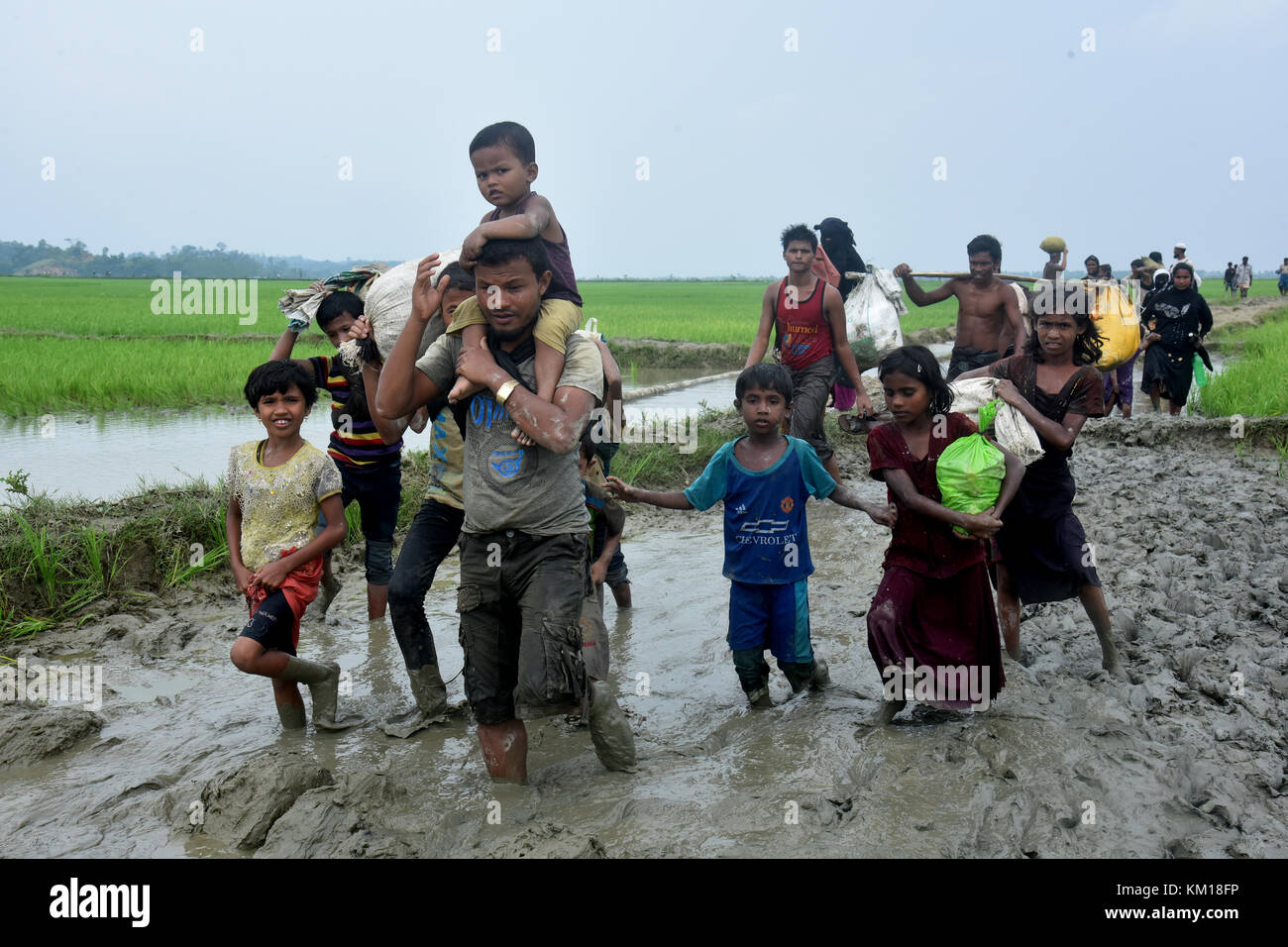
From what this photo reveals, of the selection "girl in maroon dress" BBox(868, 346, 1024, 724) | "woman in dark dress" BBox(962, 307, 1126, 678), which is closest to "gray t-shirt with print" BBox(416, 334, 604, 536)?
"girl in maroon dress" BBox(868, 346, 1024, 724)

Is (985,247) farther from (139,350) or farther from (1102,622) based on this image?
(139,350)

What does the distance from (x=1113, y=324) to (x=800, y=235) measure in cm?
207

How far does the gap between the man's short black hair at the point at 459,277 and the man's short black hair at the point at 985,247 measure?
163 inches

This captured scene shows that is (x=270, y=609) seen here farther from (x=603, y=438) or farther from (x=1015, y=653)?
(x=1015, y=653)

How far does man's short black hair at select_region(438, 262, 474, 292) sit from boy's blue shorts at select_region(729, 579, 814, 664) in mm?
1490

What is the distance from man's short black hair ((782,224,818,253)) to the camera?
6055 millimetres

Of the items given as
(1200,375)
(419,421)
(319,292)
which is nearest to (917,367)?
(419,421)

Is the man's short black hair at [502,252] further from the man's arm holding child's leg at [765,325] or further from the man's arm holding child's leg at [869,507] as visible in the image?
the man's arm holding child's leg at [765,325]

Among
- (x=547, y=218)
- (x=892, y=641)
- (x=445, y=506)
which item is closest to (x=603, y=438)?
(x=445, y=506)

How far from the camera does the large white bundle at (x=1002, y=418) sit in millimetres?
3740

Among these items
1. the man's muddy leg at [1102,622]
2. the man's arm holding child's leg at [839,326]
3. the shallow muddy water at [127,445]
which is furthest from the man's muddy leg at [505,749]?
the shallow muddy water at [127,445]
